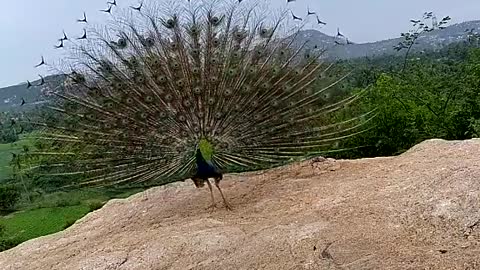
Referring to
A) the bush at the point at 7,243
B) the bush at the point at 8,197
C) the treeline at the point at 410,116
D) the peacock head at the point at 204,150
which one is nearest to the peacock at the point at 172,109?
the peacock head at the point at 204,150

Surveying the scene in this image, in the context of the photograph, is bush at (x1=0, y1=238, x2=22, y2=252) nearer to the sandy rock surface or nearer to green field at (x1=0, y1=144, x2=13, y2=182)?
green field at (x1=0, y1=144, x2=13, y2=182)

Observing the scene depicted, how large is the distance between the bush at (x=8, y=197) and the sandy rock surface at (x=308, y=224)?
12.3m

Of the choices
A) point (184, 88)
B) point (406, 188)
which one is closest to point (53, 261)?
point (184, 88)

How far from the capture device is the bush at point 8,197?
21.5 metres

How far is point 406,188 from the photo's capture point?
24.3 ft

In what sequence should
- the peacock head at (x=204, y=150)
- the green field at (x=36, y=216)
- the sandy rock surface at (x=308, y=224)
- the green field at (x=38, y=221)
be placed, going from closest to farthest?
the sandy rock surface at (x=308, y=224) < the peacock head at (x=204, y=150) < the green field at (x=36, y=216) < the green field at (x=38, y=221)

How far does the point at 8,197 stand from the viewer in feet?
72.0

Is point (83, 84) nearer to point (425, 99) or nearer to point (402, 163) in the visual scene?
point (402, 163)

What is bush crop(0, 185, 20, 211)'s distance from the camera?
2146cm

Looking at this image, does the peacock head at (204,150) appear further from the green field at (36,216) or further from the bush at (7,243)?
the bush at (7,243)

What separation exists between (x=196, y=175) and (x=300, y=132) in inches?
64.0

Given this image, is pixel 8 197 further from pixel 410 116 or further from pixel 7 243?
pixel 410 116

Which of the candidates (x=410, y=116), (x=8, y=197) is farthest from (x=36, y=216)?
(x=410, y=116)

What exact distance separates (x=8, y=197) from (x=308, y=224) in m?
17.0
